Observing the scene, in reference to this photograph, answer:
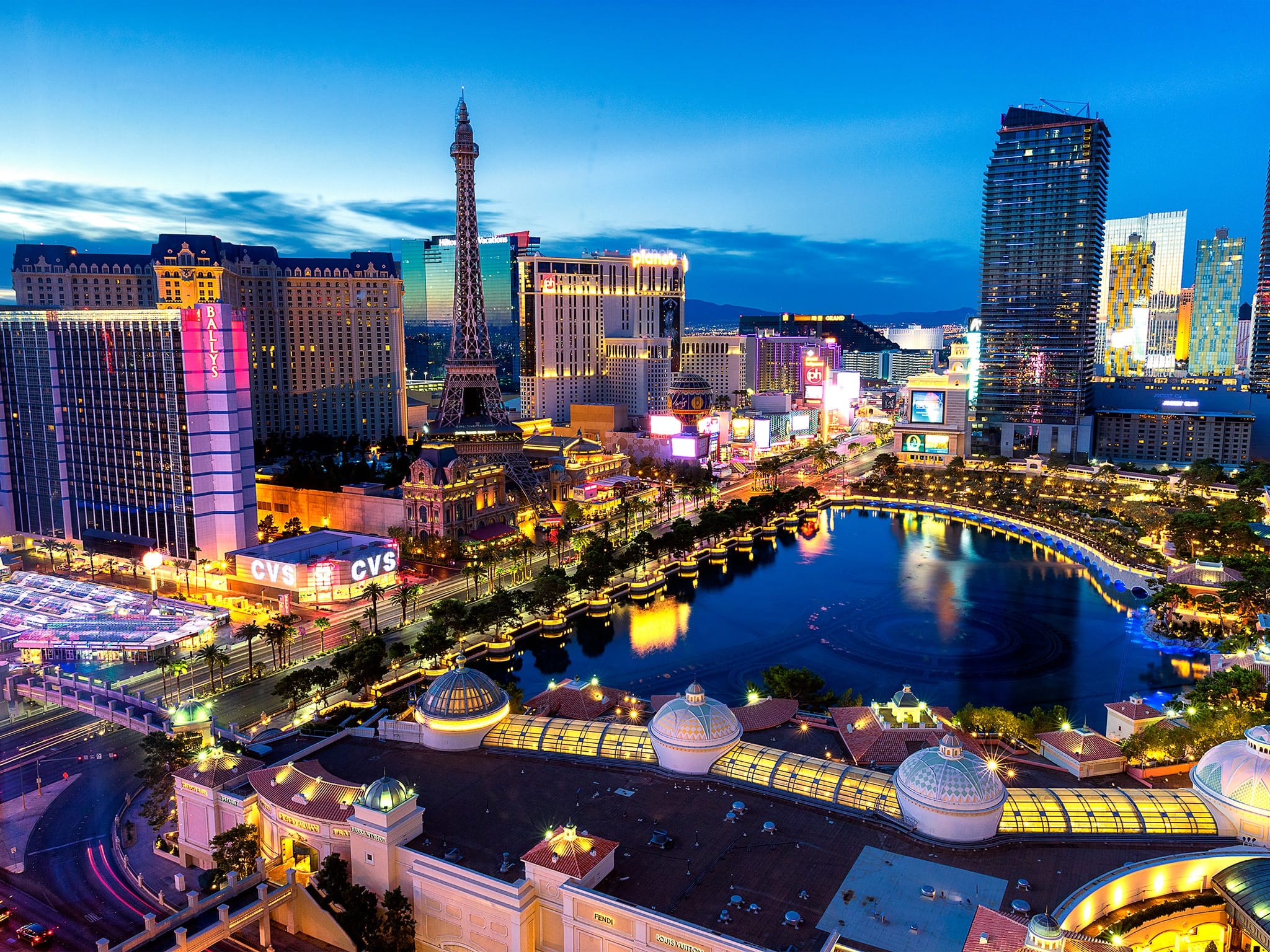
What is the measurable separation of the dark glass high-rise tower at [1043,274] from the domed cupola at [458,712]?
120 meters

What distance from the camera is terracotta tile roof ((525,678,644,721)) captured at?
129ft

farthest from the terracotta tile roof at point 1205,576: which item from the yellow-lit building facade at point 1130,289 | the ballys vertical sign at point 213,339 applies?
the yellow-lit building facade at point 1130,289

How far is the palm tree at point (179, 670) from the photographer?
48.2 meters

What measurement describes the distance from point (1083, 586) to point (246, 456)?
70.8 m

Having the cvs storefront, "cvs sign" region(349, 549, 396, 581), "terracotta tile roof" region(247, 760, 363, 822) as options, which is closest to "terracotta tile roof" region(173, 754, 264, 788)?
"terracotta tile roof" region(247, 760, 363, 822)

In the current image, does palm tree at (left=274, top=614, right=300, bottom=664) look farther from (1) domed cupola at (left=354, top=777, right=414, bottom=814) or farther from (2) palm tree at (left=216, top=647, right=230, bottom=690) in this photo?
(1) domed cupola at (left=354, top=777, right=414, bottom=814)

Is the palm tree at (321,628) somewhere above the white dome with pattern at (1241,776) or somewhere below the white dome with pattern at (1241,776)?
below

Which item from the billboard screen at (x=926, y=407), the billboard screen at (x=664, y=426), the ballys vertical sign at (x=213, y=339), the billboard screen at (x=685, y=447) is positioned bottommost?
the billboard screen at (x=685, y=447)

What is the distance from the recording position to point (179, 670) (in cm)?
4828

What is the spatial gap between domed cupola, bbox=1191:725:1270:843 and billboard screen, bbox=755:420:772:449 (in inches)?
4708

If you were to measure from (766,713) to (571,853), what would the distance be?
47.5 feet

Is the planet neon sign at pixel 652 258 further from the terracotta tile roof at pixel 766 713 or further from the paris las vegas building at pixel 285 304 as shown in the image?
the terracotta tile roof at pixel 766 713

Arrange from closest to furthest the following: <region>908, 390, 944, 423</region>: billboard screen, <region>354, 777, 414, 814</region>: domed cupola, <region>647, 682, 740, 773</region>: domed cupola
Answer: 1. <region>354, 777, 414, 814</region>: domed cupola
2. <region>647, 682, 740, 773</region>: domed cupola
3. <region>908, 390, 944, 423</region>: billboard screen

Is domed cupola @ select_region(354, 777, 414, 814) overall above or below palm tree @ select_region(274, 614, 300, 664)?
above
